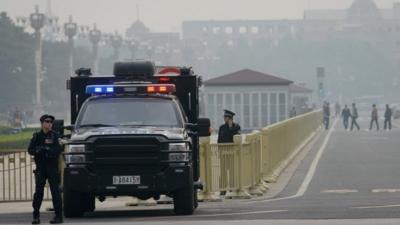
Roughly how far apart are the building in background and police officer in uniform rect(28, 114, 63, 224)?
53.1 m

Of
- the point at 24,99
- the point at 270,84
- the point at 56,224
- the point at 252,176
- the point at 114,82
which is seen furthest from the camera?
the point at 24,99

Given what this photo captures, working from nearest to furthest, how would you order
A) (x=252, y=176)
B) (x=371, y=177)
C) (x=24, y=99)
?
(x=252, y=176) < (x=371, y=177) < (x=24, y=99)

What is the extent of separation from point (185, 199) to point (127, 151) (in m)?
1.33

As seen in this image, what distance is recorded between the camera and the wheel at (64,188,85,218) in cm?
2469

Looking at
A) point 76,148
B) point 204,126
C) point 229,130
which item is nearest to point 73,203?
point 76,148

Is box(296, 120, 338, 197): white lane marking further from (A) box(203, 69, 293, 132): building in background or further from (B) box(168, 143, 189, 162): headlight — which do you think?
(A) box(203, 69, 293, 132): building in background

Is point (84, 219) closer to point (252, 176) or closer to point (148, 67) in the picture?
point (148, 67)

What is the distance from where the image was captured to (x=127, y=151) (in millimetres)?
23938

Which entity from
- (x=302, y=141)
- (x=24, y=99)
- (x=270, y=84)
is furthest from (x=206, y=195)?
(x=24, y=99)

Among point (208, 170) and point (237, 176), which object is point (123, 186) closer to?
point (208, 170)

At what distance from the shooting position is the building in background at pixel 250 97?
77125 mm

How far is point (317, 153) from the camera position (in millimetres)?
56062

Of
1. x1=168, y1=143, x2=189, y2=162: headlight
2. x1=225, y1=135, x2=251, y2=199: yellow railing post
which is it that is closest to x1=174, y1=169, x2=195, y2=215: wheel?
x1=168, y1=143, x2=189, y2=162: headlight

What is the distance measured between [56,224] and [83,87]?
396 centimetres
